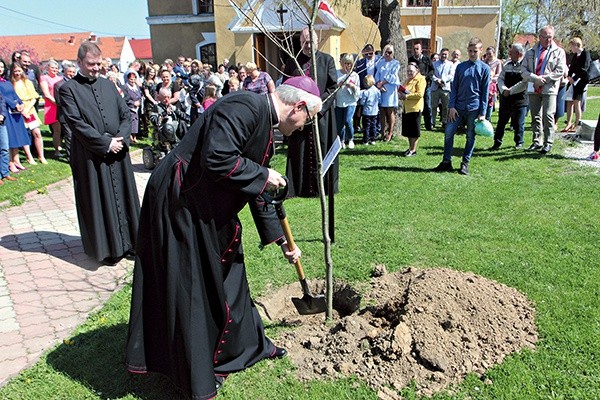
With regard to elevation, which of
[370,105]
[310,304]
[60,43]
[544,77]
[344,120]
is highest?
[60,43]

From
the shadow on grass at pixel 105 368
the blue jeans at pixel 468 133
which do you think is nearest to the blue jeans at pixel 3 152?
the shadow on grass at pixel 105 368

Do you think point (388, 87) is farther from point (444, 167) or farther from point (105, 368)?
point (105, 368)

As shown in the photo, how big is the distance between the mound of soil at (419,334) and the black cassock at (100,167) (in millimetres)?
2048

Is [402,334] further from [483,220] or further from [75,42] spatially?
[75,42]

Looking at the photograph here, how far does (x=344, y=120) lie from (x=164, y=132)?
12.3ft

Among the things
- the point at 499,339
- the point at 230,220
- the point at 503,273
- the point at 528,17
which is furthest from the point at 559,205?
the point at 528,17

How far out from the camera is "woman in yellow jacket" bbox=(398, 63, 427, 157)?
10.0 m

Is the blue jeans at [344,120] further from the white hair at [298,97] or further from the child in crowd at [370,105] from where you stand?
the white hair at [298,97]

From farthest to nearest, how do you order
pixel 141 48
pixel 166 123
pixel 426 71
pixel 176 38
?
pixel 141 48
pixel 176 38
pixel 426 71
pixel 166 123

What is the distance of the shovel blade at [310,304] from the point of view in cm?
422

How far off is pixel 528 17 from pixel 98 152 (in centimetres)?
4068

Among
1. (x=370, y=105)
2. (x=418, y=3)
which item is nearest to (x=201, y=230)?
(x=370, y=105)

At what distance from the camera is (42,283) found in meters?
5.17

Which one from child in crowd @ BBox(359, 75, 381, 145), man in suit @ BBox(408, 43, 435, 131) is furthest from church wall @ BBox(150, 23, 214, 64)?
child in crowd @ BBox(359, 75, 381, 145)
